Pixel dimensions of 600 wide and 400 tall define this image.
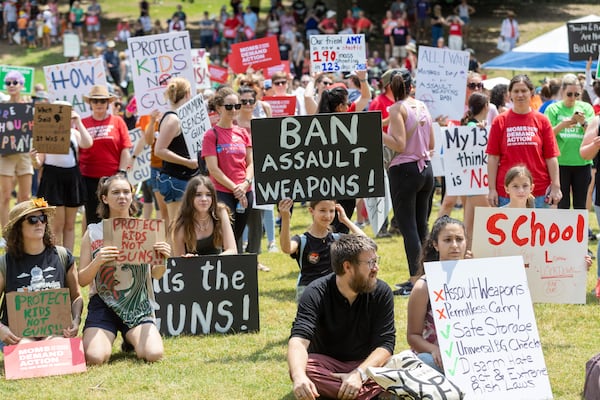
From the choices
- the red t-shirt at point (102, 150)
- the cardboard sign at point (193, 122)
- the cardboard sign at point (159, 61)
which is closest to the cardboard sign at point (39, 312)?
the cardboard sign at point (193, 122)

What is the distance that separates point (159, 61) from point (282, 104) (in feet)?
6.63

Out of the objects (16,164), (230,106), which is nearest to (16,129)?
(16,164)

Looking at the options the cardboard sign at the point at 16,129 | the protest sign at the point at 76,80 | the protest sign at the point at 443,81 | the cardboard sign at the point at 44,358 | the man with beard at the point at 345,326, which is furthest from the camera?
the protest sign at the point at 443,81

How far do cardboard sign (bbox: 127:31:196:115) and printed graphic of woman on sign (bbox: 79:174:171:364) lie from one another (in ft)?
14.4

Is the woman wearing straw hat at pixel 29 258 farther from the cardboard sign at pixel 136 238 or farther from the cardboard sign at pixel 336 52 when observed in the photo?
the cardboard sign at pixel 336 52

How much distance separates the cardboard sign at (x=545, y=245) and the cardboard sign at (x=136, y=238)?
2.31 metres

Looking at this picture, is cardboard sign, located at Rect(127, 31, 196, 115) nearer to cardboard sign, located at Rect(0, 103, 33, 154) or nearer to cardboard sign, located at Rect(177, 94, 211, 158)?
cardboard sign, located at Rect(0, 103, 33, 154)

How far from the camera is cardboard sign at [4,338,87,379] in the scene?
705 cm

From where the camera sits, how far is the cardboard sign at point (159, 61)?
11969 mm

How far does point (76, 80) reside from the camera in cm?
1284

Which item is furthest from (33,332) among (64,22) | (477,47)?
(64,22)

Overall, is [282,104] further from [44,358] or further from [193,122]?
[44,358]

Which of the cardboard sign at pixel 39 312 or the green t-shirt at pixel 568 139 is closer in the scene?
the cardboard sign at pixel 39 312

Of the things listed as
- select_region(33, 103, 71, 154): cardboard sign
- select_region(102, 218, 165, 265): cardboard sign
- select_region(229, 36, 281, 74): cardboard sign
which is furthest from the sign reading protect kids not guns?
select_region(229, 36, 281, 74): cardboard sign
